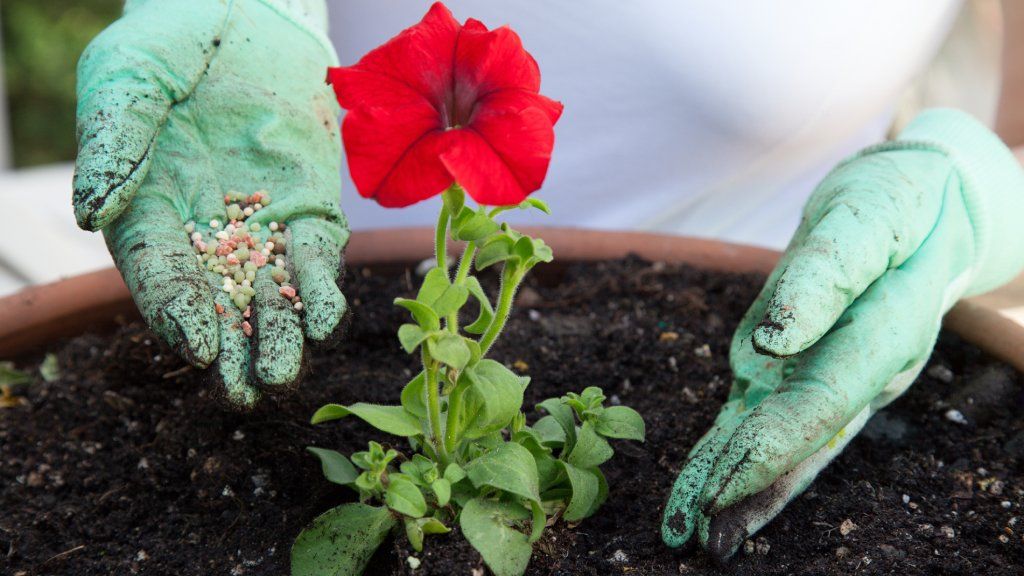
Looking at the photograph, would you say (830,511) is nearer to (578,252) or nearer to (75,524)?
(578,252)

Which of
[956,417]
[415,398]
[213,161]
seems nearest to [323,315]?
[415,398]

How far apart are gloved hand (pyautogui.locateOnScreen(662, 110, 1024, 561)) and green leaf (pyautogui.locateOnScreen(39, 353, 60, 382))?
37.1 inches

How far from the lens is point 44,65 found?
358 cm

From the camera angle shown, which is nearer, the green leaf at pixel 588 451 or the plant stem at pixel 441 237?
the plant stem at pixel 441 237

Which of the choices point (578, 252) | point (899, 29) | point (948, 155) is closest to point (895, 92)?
point (899, 29)

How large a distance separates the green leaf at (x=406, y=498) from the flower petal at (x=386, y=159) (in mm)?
276

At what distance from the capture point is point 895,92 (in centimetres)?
176

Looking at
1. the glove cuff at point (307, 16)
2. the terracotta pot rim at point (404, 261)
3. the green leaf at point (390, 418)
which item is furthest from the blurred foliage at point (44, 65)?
the green leaf at point (390, 418)

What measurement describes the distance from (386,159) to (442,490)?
32 cm

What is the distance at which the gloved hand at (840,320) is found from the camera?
94 centimetres

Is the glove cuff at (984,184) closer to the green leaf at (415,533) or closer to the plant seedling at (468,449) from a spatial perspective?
the plant seedling at (468,449)

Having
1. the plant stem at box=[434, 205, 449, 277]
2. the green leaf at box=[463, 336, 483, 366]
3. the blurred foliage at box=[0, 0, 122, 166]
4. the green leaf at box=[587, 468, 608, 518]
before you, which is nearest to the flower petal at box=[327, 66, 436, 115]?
the plant stem at box=[434, 205, 449, 277]

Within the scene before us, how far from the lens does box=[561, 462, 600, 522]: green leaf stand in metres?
0.96

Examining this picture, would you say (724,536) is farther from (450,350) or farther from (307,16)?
(307,16)
